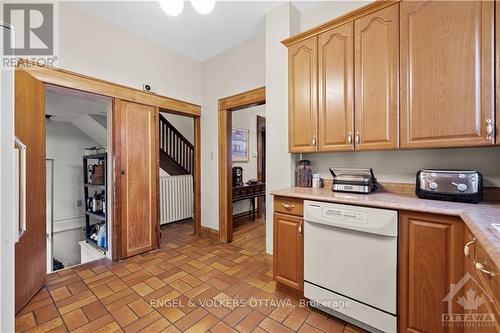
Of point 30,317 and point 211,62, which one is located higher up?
point 211,62

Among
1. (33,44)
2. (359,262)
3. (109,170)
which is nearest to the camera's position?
(359,262)

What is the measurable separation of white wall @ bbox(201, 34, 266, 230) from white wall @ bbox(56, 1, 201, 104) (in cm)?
25

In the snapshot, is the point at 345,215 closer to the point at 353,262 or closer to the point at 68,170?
the point at 353,262

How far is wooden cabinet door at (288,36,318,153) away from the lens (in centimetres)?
191

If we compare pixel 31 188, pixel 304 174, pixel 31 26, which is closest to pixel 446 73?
pixel 304 174

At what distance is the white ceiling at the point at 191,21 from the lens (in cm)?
216

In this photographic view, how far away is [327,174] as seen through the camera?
2.12 m

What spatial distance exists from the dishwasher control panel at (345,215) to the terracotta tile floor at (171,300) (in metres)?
0.74

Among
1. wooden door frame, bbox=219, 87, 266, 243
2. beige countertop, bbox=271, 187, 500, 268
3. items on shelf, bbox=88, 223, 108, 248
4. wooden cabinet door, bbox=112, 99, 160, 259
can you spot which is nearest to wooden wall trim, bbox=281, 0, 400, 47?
wooden door frame, bbox=219, 87, 266, 243

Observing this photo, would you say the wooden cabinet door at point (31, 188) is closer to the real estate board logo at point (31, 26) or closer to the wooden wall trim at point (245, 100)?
the real estate board logo at point (31, 26)

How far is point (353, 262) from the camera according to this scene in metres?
1.39

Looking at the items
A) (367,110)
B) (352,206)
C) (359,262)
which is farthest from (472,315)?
(367,110)

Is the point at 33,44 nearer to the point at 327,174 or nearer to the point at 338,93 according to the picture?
the point at 338,93

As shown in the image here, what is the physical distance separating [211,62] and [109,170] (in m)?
2.06
